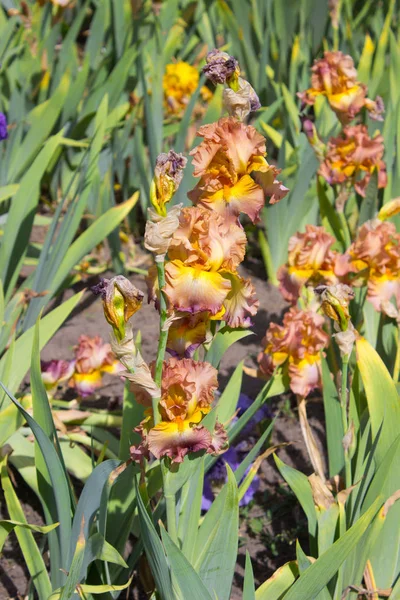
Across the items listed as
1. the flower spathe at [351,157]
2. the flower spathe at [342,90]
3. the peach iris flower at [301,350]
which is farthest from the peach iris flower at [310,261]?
the flower spathe at [342,90]

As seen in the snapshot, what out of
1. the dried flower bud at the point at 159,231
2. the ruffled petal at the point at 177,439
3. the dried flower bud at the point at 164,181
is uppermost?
the dried flower bud at the point at 164,181

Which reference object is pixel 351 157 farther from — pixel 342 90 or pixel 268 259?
pixel 268 259

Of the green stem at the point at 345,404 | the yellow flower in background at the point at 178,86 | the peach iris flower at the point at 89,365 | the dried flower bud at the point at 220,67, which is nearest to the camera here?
the dried flower bud at the point at 220,67

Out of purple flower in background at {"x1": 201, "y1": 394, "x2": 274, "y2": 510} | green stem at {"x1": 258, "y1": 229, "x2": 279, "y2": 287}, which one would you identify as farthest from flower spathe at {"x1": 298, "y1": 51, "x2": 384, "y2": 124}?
purple flower in background at {"x1": 201, "y1": 394, "x2": 274, "y2": 510}

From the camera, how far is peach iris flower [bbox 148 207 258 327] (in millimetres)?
945

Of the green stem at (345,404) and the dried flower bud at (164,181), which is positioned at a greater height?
the dried flower bud at (164,181)

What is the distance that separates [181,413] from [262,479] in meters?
A: 0.93

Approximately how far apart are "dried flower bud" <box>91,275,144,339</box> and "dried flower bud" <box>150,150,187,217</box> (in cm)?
10

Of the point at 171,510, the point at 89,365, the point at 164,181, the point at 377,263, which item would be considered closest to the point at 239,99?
the point at 164,181

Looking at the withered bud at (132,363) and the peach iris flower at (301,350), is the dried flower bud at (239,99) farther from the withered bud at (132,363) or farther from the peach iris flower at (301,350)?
the peach iris flower at (301,350)

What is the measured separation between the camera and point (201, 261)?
0.97 m

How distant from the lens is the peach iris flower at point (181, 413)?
960mm

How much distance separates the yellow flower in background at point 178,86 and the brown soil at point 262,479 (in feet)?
3.60

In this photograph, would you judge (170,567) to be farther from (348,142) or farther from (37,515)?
(348,142)
